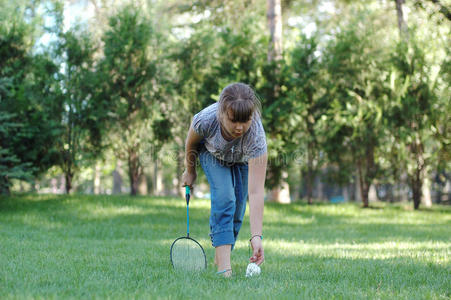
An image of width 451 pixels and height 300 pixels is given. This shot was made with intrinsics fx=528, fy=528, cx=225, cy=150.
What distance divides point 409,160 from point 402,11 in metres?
5.05

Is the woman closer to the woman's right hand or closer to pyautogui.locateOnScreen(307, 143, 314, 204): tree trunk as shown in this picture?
the woman's right hand

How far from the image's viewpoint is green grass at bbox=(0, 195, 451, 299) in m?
3.95

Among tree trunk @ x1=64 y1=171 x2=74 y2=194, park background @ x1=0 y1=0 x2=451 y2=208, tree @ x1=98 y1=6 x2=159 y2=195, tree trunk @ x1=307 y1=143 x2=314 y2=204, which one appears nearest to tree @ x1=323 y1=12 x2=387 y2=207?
park background @ x1=0 y1=0 x2=451 y2=208

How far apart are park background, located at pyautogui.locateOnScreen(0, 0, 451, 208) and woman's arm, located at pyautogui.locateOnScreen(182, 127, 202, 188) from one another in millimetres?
8295

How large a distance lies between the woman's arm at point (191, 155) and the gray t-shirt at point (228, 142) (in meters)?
0.07

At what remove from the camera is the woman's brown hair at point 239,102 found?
405 centimetres

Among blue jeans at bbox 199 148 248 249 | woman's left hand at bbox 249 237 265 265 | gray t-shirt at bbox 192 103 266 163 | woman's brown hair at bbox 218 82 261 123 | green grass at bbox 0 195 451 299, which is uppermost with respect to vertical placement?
woman's brown hair at bbox 218 82 261 123

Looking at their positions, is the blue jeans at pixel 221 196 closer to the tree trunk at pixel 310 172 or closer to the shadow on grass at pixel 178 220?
the shadow on grass at pixel 178 220

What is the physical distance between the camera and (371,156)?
14.3 meters

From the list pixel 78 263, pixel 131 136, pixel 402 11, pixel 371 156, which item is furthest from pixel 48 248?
pixel 402 11

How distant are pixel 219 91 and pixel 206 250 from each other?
711 centimetres

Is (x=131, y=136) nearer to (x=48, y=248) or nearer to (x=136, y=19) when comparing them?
(x=136, y=19)

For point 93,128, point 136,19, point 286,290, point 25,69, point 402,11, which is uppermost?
point 402,11

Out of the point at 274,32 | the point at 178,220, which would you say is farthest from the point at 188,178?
the point at 274,32
